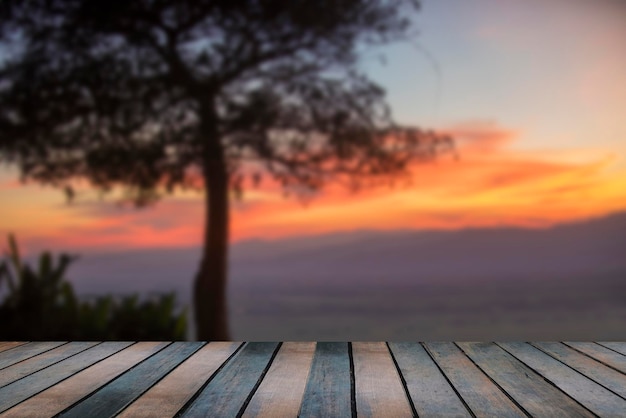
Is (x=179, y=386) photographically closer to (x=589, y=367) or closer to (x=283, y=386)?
(x=283, y=386)

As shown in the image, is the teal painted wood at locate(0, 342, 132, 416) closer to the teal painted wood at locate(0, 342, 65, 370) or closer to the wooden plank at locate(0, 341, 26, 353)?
the teal painted wood at locate(0, 342, 65, 370)

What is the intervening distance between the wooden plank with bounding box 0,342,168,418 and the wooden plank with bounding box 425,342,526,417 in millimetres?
1268

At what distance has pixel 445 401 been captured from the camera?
2.14 metres

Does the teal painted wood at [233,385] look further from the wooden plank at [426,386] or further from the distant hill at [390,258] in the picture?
the distant hill at [390,258]

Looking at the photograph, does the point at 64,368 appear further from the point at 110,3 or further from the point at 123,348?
the point at 110,3

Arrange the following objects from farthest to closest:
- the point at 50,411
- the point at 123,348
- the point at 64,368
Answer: the point at 123,348
the point at 64,368
the point at 50,411

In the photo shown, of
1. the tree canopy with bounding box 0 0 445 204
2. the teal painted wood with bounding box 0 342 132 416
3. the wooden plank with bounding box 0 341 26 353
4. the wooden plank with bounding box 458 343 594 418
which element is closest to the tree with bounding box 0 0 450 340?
the tree canopy with bounding box 0 0 445 204

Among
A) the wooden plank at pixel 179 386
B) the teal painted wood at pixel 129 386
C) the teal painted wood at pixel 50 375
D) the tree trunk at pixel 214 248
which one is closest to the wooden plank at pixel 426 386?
the wooden plank at pixel 179 386

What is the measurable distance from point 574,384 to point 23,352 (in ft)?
8.06

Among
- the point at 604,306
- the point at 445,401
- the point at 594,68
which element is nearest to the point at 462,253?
the point at 604,306

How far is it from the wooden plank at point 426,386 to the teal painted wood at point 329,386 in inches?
8.5

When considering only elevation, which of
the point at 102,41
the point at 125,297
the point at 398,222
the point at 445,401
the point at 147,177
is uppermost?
the point at 102,41

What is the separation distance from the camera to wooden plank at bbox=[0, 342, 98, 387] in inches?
103

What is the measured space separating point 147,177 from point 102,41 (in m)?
0.81
